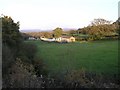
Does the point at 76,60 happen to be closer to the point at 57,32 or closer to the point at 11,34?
the point at 11,34

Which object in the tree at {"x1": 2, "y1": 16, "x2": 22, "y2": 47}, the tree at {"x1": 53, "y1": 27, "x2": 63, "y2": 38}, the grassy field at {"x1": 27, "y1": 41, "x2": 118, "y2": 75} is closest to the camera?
the tree at {"x1": 2, "y1": 16, "x2": 22, "y2": 47}

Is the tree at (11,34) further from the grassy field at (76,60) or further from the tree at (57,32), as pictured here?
the tree at (57,32)


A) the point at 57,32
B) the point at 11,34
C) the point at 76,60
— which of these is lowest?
the point at 76,60

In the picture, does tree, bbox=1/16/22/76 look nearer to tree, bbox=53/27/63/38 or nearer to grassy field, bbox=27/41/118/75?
grassy field, bbox=27/41/118/75

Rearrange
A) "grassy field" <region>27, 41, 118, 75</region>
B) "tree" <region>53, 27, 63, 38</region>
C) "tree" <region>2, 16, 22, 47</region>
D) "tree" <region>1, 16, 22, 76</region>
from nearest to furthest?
"tree" <region>1, 16, 22, 76</region> → "tree" <region>2, 16, 22, 47</region> → "grassy field" <region>27, 41, 118, 75</region> → "tree" <region>53, 27, 63, 38</region>

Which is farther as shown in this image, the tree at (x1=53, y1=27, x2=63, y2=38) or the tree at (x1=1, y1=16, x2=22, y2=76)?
the tree at (x1=53, y1=27, x2=63, y2=38)

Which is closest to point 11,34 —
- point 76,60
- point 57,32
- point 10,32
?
Answer: point 10,32

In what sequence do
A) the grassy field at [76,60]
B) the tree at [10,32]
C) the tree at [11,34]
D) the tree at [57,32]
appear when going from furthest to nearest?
1. the tree at [57,32]
2. the grassy field at [76,60]
3. the tree at [10,32]
4. the tree at [11,34]

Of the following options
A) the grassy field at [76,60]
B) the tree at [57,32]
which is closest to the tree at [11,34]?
the grassy field at [76,60]

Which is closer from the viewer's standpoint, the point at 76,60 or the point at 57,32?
the point at 76,60

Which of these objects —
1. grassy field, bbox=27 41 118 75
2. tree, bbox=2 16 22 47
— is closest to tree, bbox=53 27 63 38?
grassy field, bbox=27 41 118 75

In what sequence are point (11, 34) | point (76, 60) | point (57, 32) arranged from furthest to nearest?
point (57, 32)
point (76, 60)
point (11, 34)

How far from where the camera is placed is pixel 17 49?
8.48m

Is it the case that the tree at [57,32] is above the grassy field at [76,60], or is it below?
above
